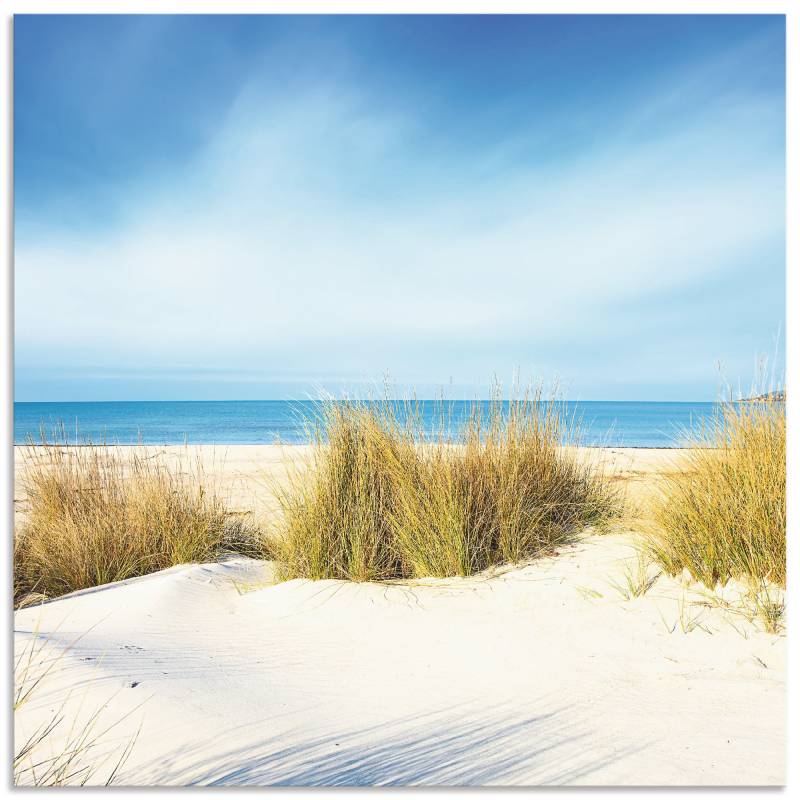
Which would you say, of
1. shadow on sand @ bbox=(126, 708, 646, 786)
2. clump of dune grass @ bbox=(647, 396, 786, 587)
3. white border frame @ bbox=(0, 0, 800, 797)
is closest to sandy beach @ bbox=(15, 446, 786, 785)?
shadow on sand @ bbox=(126, 708, 646, 786)

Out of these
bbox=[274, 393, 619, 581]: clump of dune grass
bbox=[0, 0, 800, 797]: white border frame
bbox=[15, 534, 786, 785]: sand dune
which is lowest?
bbox=[15, 534, 786, 785]: sand dune

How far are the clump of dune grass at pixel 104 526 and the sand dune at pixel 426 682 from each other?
642 mm

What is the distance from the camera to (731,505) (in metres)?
2.77

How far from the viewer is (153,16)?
6.64 feet

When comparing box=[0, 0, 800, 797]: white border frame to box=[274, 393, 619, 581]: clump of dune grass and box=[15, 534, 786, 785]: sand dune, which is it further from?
box=[274, 393, 619, 581]: clump of dune grass

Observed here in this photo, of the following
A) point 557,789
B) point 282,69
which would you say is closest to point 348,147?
point 282,69

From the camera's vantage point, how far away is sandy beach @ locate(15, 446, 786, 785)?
1.54 meters

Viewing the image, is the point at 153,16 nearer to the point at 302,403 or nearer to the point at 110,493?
the point at 302,403

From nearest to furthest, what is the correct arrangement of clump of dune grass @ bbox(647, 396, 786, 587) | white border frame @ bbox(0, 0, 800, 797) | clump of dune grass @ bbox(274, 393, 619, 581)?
white border frame @ bbox(0, 0, 800, 797)
clump of dune grass @ bbox(647, 396, 786, 587)
clump of dune grass @ bbox(274, 393, 619, 581)

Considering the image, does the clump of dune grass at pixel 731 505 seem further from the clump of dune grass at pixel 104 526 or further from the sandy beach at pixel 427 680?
the clump of dune grass at pixel 104 526

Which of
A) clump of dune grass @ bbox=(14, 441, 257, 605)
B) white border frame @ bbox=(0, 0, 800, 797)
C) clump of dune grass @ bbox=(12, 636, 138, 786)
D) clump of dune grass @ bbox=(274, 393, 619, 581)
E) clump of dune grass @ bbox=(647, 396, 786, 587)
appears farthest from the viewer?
clump of dune grass @ bbox=(14, 441, 257, 605)
